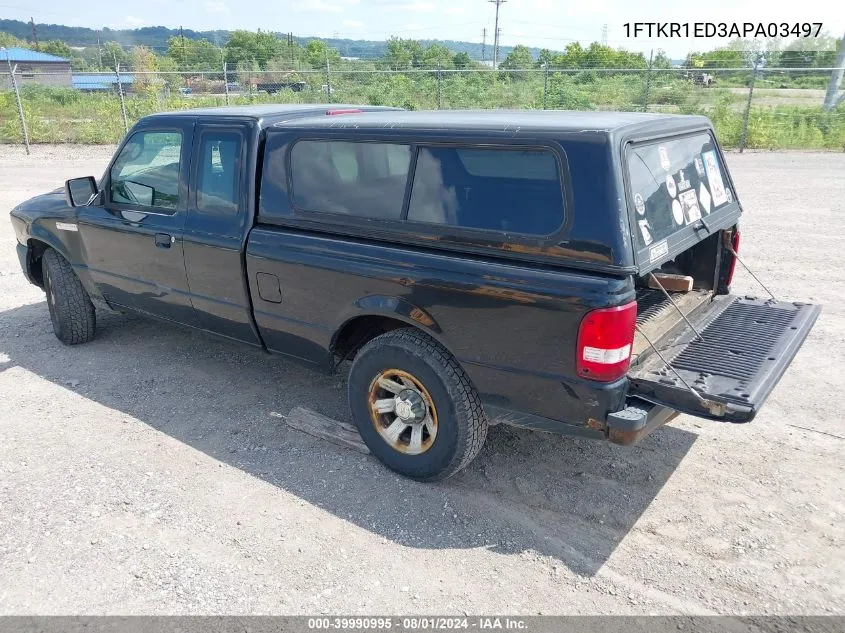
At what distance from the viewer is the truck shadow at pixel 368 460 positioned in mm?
3326

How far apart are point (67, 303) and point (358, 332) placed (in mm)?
3003

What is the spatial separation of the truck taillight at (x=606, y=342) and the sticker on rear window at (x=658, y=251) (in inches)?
11.7

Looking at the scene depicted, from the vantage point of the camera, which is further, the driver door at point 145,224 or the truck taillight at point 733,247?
the driver door at point 145,224

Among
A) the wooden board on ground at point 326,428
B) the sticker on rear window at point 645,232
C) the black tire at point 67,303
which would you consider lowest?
the wooden board on ground at point 326,428

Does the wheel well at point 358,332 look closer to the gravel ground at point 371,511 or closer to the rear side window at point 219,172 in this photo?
the gravel ground at point 371,511

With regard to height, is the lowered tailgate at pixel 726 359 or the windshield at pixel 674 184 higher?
the windshield at pixel 674 184

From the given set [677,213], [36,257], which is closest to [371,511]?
[677,213]

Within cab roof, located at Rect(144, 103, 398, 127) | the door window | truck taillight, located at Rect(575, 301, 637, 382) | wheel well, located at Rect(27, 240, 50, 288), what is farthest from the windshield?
wheel well, located at Rect(27, 240, 50, 288)

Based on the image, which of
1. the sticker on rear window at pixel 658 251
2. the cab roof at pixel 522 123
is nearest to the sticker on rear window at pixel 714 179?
the cab roof at pixel 522 123

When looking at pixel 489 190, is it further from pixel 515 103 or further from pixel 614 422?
pixel 515 103

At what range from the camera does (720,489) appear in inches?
141

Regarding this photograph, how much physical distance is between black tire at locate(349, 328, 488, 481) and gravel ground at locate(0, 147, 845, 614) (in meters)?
0.17

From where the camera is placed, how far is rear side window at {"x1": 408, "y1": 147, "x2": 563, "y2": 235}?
2990 mm

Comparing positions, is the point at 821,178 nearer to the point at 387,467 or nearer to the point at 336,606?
the point at 387,467
